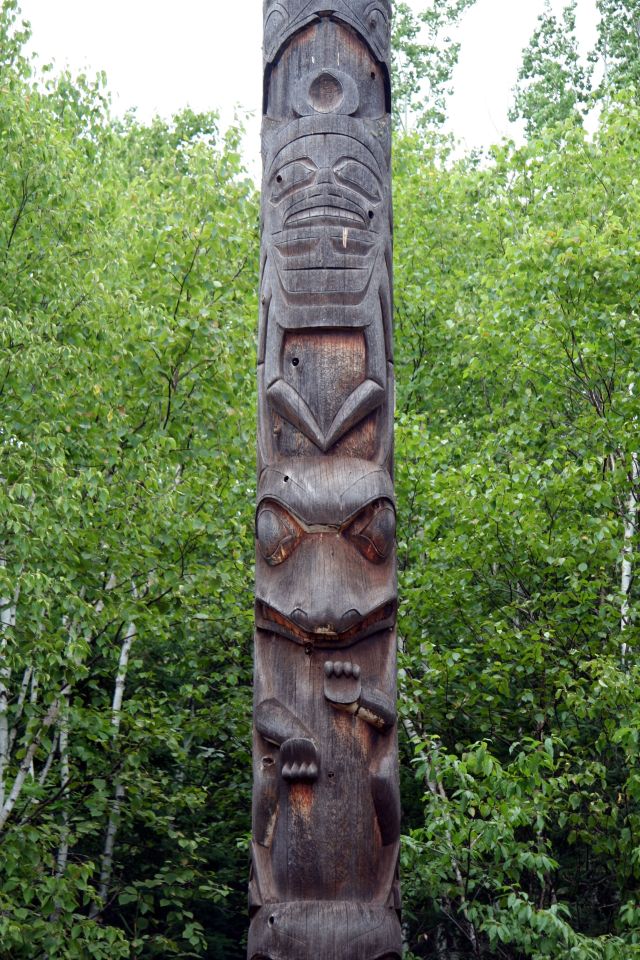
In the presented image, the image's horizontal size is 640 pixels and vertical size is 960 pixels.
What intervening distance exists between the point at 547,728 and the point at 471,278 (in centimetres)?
690

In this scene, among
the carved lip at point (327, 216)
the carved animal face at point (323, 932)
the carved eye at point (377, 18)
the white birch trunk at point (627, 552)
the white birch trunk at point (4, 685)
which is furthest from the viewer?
the white birch trunk at point (627, 552)

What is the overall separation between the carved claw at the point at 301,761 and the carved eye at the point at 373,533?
3.14 feet

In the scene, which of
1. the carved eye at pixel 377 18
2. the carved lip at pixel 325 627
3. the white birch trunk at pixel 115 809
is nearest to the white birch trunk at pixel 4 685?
the white birch trunk at pixel 115 809

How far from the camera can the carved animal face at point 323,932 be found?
5477mm

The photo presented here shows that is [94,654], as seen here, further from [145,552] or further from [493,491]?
[493,491]

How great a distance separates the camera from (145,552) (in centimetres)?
1069

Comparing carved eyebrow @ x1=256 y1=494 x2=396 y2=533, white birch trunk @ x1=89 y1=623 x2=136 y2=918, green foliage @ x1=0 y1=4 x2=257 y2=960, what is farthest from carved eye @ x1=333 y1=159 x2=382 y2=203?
white birch trunk @ x1=89 y1=623 x2=136 y2=918

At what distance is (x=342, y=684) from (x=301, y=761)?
410 mm

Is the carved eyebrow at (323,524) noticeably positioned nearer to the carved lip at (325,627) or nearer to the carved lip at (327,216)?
the carved lip at (325,627)

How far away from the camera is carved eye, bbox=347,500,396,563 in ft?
19.7

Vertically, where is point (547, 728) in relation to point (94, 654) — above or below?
below

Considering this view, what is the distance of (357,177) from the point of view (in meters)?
6.60

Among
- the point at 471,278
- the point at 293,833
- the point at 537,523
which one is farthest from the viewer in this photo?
the point at 471,278

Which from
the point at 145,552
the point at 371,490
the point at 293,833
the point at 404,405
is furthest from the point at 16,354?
the point at 404,405
